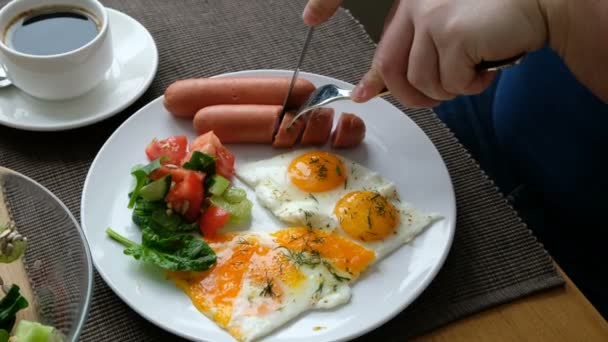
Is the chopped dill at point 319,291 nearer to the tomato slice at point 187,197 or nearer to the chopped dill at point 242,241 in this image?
the chopped dill at point 242,241

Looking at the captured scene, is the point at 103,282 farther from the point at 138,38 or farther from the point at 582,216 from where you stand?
the point at 582,216

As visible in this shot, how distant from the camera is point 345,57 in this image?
1.92 meters

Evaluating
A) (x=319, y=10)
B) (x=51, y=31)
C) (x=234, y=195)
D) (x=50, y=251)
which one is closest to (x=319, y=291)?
(x=234, y=195)

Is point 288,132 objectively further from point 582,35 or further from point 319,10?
point 582,35

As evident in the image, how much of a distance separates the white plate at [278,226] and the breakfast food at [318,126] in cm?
7

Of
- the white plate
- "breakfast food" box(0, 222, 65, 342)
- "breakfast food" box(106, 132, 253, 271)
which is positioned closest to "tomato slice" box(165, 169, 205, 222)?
"breakfast food" box(106, 132, 253, 271)

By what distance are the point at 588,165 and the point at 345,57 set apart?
72 cm

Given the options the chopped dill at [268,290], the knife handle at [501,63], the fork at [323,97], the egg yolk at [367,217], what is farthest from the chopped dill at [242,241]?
the knife handle at [501,63]

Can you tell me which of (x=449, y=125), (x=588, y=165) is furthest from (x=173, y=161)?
(x=588, y=165)

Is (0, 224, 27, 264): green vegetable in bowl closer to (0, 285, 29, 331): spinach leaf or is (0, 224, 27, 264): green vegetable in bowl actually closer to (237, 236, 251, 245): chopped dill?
(0, 285, 29, 331): spinach leaf

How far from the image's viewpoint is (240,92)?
1.64 m

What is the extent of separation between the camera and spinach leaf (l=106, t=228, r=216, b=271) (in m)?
1.31

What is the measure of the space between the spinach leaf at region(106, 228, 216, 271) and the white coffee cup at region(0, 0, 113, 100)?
459mm

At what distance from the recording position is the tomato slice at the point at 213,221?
1.39 m
